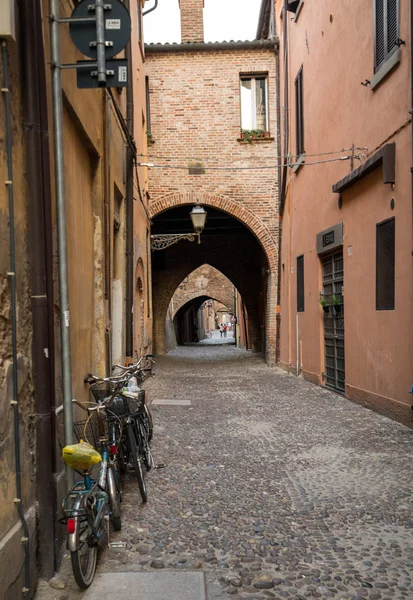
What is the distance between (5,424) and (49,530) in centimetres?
71

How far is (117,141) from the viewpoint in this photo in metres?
7.56

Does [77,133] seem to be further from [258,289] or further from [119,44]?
[258,289]

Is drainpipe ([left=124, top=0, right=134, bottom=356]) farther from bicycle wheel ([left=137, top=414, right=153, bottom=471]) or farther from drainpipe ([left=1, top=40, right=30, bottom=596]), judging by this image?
drainpipe ([left=1, top=40, right=30, bottom=596])

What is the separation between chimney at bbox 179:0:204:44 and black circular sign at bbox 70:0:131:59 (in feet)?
43.4

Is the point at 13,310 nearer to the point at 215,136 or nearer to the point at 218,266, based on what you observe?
the point at 215,136

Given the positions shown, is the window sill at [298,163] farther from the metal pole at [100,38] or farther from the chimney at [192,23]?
the metal pole at [100,38]

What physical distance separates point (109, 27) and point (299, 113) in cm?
935

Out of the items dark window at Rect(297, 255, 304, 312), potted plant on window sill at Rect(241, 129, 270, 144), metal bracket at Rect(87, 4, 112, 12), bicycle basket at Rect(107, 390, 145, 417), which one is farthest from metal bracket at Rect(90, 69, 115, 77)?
potted plant on window sill at Rect(241, 129, 270, 144)

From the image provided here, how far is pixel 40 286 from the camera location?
274 centimetres

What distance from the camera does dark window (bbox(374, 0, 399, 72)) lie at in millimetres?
6457

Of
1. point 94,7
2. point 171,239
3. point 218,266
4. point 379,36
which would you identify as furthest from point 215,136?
point 94,7

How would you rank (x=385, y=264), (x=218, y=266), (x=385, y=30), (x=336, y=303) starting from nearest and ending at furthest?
1. (x=385, y=30)
2. (x=385, y=264)
3. (x=336, y=303)
4. (x=218, y=266)

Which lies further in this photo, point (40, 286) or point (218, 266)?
point (218, 266)

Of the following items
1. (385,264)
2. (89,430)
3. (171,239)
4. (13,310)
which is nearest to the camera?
(13,310)
